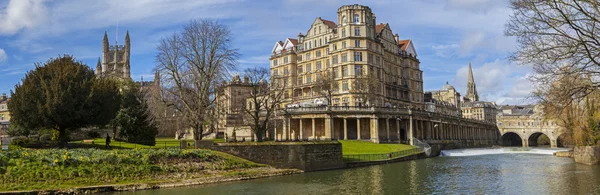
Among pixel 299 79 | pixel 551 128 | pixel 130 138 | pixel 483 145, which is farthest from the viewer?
pixel 551 128

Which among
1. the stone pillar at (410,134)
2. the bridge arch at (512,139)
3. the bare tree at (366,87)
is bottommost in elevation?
the bridge arch at (512,139)

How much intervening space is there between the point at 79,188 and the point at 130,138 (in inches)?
1086

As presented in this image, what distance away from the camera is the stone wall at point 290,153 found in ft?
127

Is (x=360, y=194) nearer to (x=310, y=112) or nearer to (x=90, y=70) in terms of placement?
(x=90, y=70)

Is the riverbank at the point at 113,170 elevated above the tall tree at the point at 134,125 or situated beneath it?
situated beneath

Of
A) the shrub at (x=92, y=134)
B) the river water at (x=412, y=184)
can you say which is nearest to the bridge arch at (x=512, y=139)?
the river water at (x=412, y=184)

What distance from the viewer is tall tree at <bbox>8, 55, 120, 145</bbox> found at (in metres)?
40.4

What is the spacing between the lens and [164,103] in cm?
4203

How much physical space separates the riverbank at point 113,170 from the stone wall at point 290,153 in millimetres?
1128

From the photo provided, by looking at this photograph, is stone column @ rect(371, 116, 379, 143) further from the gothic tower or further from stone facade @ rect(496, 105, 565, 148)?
the gothic tower

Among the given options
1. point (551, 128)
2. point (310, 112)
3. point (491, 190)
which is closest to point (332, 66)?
point (310, 112)

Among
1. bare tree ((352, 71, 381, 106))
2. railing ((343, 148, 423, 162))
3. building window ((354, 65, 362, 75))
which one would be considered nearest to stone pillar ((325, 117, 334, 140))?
bare tree ((352, 71, 381, 106))

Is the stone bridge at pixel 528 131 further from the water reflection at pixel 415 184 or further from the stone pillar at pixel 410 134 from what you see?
the water reflection at pixel 415 184

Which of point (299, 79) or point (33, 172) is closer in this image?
point (33, 172)
